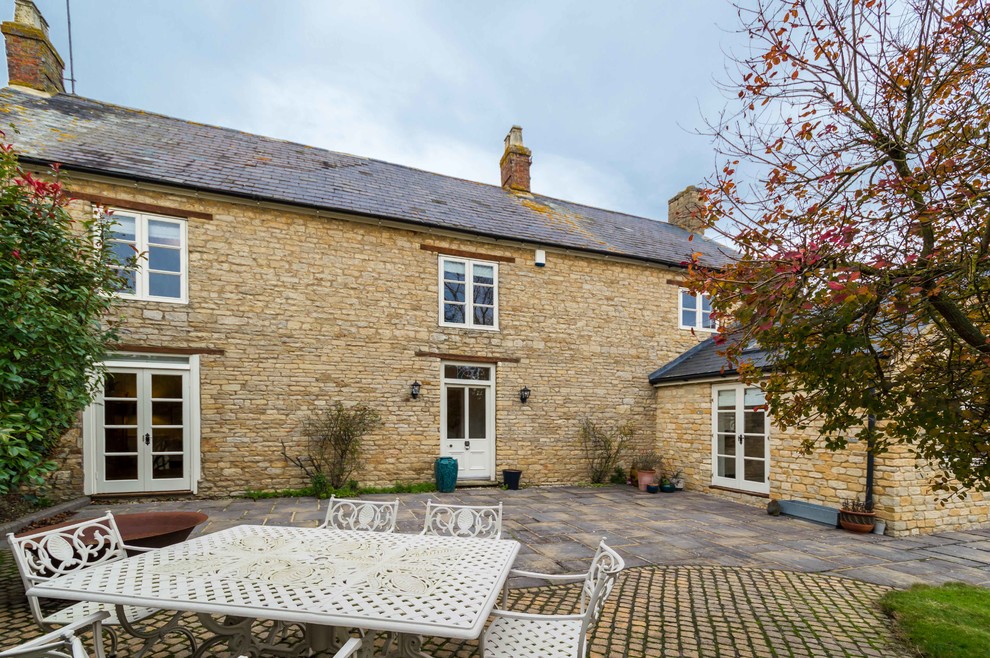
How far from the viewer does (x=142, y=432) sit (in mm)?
8102

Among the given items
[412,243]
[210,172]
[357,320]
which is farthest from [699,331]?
[210,172]

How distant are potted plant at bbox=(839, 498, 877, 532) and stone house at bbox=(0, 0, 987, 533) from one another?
0.25m

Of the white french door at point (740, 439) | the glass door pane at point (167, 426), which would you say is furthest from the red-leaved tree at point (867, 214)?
the glass door pane at point (167, 426)

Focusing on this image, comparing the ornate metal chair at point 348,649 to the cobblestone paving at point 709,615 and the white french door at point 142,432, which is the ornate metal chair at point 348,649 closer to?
the cobblestone paving at point 709,615

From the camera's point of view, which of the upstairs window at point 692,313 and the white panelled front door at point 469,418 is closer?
the white panelled front door at point 469,418

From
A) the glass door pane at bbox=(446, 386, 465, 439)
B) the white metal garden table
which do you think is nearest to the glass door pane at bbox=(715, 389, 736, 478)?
the glass door pane at bbox=(446, 386, 465, 439)

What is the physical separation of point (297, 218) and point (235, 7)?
11.9 ft

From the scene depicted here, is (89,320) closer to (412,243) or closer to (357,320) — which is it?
(357,320)

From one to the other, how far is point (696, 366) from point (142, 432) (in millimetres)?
10801

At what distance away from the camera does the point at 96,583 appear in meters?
2.36

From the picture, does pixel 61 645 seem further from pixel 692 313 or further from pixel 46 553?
pixel 692 313

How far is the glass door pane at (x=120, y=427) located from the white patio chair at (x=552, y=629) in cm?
802

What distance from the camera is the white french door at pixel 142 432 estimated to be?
788 centimetres

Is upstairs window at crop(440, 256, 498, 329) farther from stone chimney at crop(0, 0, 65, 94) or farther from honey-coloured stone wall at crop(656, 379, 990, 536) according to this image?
stone chimney at crop(0, 0, 65, 94)
